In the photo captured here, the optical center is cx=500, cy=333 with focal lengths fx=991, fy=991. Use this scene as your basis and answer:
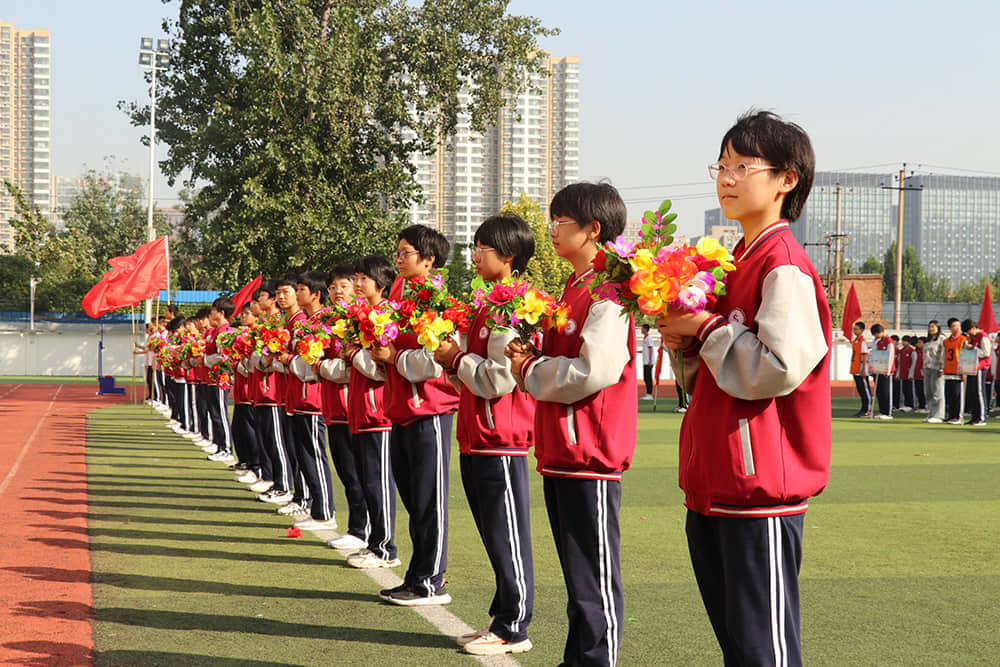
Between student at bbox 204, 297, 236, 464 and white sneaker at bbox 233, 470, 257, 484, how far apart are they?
1653 mm

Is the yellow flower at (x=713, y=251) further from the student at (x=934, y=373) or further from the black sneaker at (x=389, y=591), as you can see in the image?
the student at (x=934, y=373)

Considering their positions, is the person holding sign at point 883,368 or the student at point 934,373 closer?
the student at point 934,373

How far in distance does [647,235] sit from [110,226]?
208 feet

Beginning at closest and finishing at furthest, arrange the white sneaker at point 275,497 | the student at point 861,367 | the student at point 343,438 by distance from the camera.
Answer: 1. the student at point 343,438
2. the white sneaker at point 275,497
3. the student at point 861,367

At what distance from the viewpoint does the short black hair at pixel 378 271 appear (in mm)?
6648

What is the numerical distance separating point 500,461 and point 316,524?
3810mm

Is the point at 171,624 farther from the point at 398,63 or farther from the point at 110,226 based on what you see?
the point at 110,226

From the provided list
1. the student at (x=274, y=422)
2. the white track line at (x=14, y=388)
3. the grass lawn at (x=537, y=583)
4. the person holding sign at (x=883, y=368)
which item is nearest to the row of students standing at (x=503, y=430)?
the grass lawn at (x=537, y=583)

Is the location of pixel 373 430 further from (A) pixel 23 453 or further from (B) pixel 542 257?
(B) pixel 542 257

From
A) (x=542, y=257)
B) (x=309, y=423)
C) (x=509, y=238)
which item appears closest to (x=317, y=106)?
(x=309, y=423)

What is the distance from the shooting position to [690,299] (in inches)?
103

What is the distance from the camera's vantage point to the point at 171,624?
5.27 meters

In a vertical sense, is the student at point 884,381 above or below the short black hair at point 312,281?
below

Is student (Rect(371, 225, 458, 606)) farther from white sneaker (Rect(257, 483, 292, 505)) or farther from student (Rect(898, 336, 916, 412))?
student (Rect(898, 336, 916, 412))
